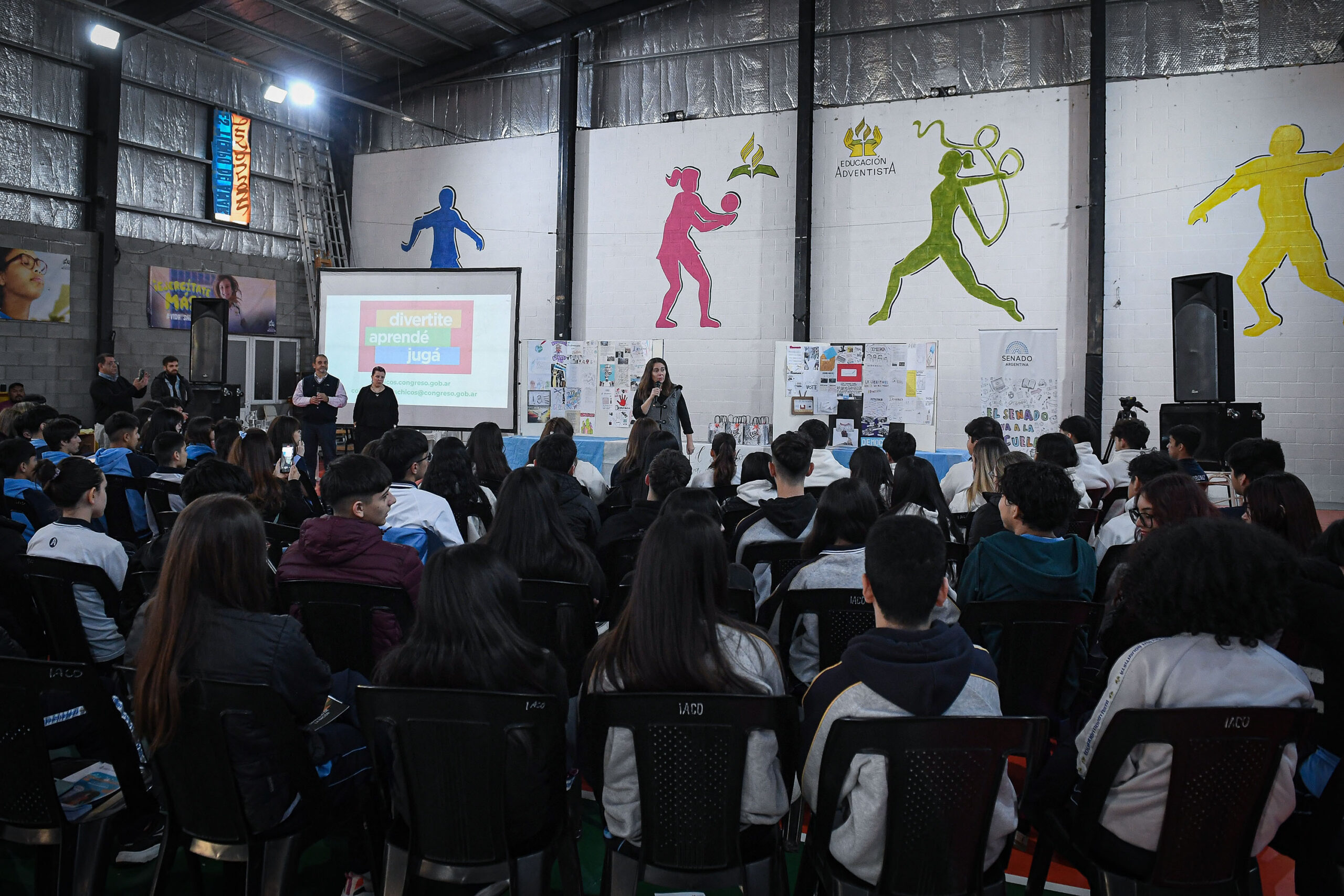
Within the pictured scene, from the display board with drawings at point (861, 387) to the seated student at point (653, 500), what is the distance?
544 cm

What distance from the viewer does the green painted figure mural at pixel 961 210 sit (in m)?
9.75

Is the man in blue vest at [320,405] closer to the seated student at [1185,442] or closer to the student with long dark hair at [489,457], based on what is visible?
the student with long dark hair at [489,457]

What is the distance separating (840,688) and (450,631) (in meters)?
0.75

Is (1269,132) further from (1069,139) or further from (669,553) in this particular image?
(669,553)

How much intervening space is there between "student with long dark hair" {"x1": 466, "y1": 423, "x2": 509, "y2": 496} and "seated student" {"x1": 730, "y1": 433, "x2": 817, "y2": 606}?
5.00ft

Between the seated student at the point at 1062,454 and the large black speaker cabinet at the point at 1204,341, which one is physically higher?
the large black speaker cabinet at the point at 1204,341

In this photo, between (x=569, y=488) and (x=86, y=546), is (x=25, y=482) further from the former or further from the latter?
(x=569, y=488)

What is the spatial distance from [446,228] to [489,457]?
8.29m

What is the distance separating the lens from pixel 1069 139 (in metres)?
9.54

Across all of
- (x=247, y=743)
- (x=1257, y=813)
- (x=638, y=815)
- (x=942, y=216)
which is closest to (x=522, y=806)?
(x=638, y=815)

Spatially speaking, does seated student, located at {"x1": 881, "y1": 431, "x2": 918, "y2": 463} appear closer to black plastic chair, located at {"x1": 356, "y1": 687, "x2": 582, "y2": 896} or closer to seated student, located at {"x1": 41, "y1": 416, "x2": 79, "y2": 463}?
black plastic chair, located at {"x1": 356, "y1": 687, "x2": 582, "y2": 896}

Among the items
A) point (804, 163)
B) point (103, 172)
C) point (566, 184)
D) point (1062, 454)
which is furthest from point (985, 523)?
point (103, 172)

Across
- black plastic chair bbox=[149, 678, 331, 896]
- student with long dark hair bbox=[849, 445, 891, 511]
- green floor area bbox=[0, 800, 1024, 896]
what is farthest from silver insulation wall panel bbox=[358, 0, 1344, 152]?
black plastic chair bbox=[149, 678, 331, 896]

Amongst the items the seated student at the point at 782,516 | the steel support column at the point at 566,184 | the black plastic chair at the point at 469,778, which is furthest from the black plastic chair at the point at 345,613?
the steel support column at the point at 566,184
